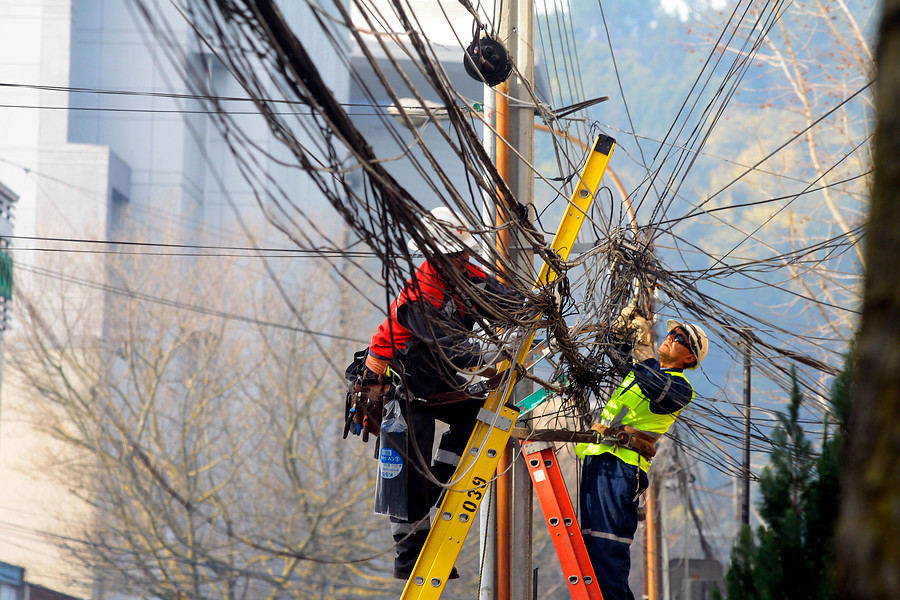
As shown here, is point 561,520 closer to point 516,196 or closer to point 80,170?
point 516,196

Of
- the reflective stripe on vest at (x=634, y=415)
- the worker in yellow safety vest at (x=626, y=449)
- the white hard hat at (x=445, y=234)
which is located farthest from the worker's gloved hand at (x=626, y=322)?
the white hard hat at (x=445, y=234)

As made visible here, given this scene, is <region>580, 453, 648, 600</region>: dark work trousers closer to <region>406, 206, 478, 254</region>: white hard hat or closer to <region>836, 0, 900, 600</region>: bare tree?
<region>406, 206, 478, 254</region>: white hard hat

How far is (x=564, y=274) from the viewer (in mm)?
4980

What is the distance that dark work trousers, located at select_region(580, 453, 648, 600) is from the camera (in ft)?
17.5

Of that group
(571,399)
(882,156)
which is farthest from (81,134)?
(882,156)

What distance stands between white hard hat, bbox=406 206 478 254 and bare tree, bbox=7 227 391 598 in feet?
70.5

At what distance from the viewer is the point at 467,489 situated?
4.89 meters

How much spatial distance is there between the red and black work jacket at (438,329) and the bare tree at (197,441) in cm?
2134

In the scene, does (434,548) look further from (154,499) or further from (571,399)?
(154,499)

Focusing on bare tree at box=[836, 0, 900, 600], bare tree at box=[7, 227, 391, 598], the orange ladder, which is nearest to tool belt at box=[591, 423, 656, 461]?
the orange ladder

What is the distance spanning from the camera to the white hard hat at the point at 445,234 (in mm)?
3793

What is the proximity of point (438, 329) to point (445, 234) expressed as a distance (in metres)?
0.56

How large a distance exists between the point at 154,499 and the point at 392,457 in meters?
26.8

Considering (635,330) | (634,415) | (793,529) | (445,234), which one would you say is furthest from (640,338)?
(793,529)
